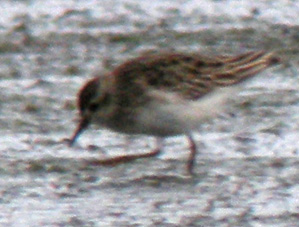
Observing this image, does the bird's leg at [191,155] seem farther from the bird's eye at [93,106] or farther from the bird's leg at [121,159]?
the bird's eye at [93,106]

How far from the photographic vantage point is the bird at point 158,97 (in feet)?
30.7

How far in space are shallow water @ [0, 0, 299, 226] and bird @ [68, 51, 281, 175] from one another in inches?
10.8

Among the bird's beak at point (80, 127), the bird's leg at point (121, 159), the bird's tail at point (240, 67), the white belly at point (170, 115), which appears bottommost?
the bird's leg at point (121, 159)

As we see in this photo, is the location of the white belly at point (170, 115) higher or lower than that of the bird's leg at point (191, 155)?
higher

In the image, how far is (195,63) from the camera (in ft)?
32.8

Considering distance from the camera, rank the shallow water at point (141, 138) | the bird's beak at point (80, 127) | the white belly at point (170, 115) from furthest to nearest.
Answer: the bird's beak at point (80, 127) → the white belly at point (170, 115) → the shallow water at point (141, 138)

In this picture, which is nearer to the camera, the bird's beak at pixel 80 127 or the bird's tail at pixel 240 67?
the bird's beak at pixel 80 127

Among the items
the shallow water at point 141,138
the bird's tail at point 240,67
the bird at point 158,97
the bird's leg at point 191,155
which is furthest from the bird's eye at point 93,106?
the bird's tail at point 240,67

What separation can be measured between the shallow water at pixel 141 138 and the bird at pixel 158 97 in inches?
10.8

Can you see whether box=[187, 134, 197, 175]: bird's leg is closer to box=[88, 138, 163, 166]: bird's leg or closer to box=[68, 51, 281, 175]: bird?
box=[68, 51, 281, 175]: bird

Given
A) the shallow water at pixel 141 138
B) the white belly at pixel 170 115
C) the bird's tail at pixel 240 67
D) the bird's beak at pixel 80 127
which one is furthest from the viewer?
the bird's tail at pixel 240 67

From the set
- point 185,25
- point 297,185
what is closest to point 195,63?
point 297,185

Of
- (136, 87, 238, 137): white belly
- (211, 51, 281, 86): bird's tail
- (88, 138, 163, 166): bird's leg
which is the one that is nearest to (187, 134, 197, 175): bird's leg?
(136, 87, 238, 137): white belly

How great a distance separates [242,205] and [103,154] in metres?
1.73
